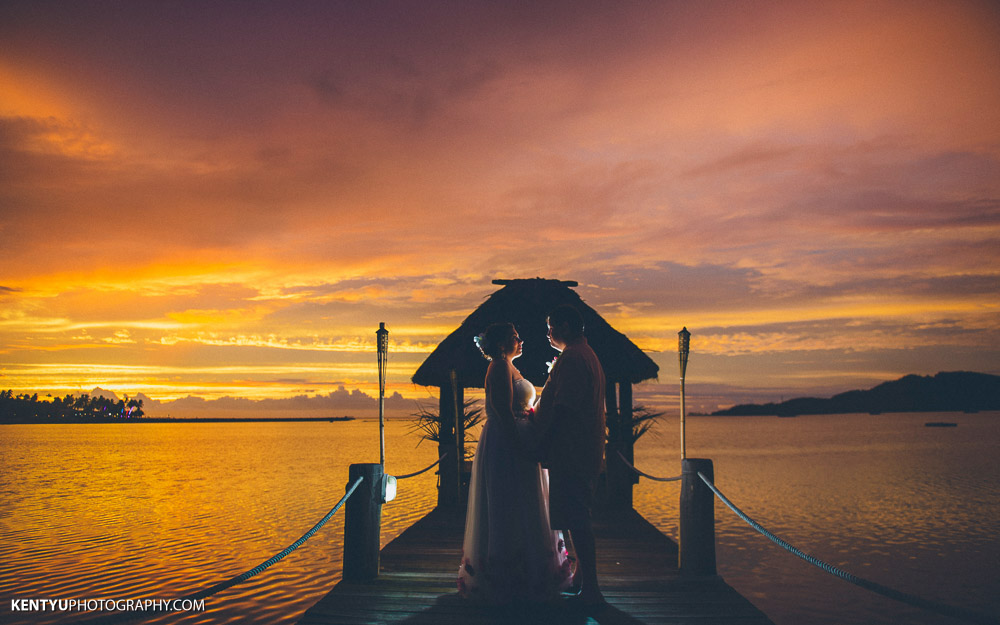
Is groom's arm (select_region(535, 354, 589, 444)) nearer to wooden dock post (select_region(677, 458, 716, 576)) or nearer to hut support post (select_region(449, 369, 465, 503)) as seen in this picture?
wooden dock post (select_region(677, 458, 716, 576))

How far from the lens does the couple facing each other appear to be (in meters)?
4.55

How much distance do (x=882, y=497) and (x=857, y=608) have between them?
16.0m

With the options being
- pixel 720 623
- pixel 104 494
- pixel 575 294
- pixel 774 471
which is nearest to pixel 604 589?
pixel 720 623

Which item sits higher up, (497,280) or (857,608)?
(497,280)

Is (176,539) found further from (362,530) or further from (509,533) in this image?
(509,533)

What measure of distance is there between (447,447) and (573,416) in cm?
721

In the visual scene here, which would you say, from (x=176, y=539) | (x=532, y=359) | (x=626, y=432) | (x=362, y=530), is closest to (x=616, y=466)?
(x=626, y=432)

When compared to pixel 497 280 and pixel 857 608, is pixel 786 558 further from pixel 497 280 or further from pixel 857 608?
pixel 497 280

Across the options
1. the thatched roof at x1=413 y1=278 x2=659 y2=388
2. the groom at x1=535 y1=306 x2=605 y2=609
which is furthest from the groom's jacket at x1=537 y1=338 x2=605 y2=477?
the thatched roof at x1=413 y1=278 x2=659 y2=388

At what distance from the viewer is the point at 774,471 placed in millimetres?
34812

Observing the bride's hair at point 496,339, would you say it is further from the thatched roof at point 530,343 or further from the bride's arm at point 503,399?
the thatched roof at point 530,343

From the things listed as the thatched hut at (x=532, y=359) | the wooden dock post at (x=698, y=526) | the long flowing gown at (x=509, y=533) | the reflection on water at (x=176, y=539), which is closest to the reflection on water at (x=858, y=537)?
the thatched hut at (x=532, y=359)

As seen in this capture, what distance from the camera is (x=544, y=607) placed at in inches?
185

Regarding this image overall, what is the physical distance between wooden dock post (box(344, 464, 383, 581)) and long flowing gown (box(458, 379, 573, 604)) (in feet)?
4.10
